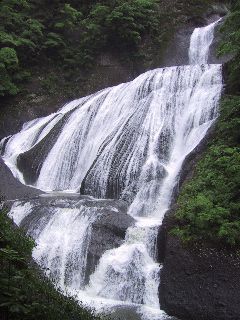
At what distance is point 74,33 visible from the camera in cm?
2641

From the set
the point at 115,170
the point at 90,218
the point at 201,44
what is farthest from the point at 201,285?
the point at 201,44

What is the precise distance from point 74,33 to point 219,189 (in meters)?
18.2

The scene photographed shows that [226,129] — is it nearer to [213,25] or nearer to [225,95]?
[225,95]

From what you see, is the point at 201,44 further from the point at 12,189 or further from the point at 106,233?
the point at 106,233

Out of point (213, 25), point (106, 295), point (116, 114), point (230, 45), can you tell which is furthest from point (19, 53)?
Answer: point (106, 295)

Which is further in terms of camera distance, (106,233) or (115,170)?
(115,170)

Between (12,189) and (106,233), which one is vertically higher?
(106,233)

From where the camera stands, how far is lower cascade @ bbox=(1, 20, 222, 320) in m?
11.1

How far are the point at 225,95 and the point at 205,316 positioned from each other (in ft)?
28.2

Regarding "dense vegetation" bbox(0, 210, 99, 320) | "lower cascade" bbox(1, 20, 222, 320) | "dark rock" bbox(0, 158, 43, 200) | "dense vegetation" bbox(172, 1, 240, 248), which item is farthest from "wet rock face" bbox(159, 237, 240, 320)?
"dark rock" bbox(0, 158, 43, 200)

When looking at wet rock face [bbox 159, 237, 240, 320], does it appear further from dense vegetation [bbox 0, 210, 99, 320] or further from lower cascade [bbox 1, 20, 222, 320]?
dense vegetation [bbox 0, 210, 99, 320]

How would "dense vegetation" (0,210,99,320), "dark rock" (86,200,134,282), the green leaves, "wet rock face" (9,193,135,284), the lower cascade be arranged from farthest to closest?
"wet rock face" (9,193,135,284) < "dark rock" (86,200,134,282) < the lower cascade < the green leaves < "dense vegetation" (0,210,99,320)

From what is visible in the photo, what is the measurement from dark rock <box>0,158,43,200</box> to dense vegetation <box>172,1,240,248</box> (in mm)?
6550

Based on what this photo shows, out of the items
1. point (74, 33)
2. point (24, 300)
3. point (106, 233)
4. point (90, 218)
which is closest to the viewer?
point (24, 300)
